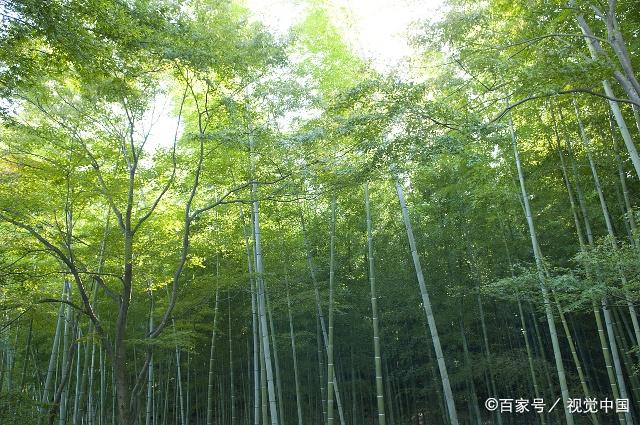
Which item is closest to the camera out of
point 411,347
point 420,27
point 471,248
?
point 420,27

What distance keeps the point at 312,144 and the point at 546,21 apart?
9.18 feet

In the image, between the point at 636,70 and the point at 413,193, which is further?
the point at 413,193

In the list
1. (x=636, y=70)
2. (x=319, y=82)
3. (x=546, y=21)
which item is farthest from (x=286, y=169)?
(x=636, y=70)

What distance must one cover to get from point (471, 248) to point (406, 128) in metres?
5.50

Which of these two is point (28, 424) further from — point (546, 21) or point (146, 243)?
point (546, 21)

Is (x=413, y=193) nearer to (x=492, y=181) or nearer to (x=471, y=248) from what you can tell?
(x=471, y=248)

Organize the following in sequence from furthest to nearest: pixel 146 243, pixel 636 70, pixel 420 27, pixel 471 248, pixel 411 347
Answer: pixel 411 347 → pixel 471 248 → pixel 146 243 → pixel 636 70 → pixel 420 27

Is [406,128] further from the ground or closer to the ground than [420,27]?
closer to the ground

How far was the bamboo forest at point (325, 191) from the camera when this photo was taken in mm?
4594

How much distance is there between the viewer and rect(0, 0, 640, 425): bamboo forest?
15.1ft

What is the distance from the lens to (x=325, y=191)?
212 inches

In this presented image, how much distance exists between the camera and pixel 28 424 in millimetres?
4973

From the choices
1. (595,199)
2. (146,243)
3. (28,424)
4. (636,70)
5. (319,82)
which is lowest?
(28,424)

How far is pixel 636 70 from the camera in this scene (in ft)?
18.0
